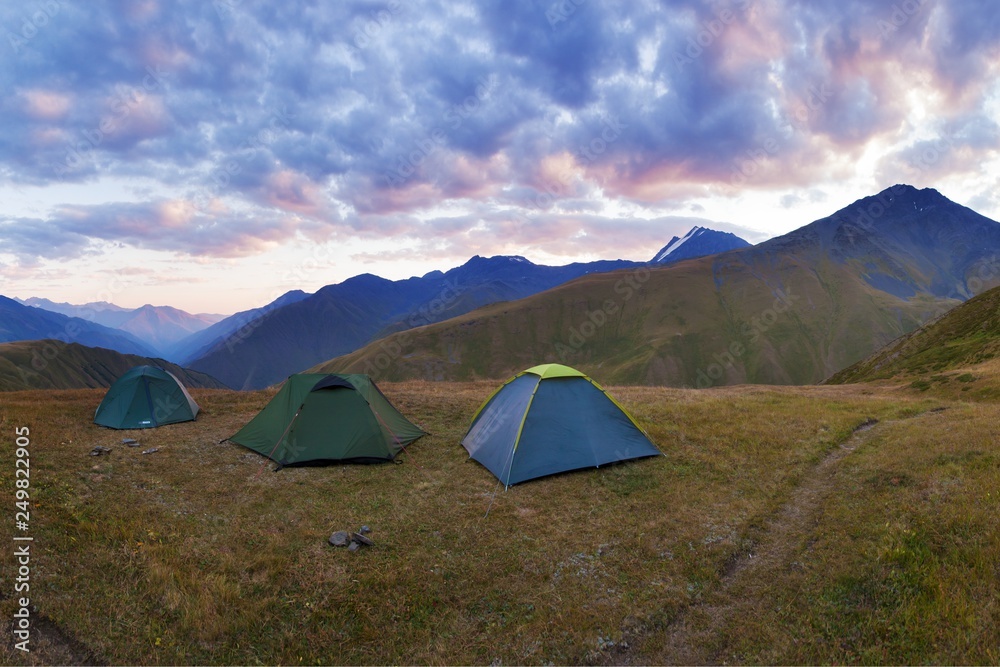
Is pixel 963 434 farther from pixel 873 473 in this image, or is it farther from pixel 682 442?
pixel 682 442

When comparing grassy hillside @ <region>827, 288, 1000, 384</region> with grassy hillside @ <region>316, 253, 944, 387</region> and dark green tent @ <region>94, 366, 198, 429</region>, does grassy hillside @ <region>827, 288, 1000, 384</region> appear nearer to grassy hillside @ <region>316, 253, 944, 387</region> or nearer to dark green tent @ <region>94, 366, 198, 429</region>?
dark green tent @ <region>94, 366, 198, 429</region>

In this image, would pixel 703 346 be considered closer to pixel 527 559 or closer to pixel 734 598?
pixel 734 598

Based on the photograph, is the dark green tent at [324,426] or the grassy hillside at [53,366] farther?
the grassy hillside at [53,366]

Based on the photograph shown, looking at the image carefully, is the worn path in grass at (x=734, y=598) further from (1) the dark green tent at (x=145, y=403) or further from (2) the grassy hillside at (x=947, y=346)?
(2) the grassy hillside at (x=947, y=346)

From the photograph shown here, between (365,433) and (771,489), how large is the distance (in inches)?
469

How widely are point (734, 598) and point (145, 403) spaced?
857 inches

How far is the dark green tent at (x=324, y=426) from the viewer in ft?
46.0

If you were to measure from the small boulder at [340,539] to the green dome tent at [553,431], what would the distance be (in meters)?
4.36

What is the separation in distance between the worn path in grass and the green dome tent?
14.4 feet

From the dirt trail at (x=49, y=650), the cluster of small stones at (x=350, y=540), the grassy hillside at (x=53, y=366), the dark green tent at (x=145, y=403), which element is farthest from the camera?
the grassy hillside at (x=53, y=366)

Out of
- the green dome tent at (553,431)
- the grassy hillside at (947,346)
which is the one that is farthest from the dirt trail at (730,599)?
the grassy hillside at (947,346)

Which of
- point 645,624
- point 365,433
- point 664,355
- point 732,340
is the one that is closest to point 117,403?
point 365,433

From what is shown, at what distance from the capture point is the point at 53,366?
151 metres

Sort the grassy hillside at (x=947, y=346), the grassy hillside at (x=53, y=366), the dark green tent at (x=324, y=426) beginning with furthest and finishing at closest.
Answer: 1. the grassy hillside at (x=53, y=366)
2. the grassy hillside at (x=947, y=346)
3. the dark green tent at (x=324, y=426)
